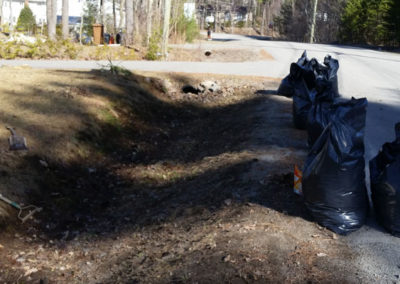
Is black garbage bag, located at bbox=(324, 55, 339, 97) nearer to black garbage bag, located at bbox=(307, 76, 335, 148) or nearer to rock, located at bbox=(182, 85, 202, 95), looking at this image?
black garbage bag, located at bbox=(307, 76, 335, 148)

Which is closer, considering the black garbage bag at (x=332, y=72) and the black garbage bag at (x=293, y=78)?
the black garbage bag at (x=293, y=78)

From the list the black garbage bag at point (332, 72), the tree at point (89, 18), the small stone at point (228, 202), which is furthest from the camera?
the tree at point (89, 18)

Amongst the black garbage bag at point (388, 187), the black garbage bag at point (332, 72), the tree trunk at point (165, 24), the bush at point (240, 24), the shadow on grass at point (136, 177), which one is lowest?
the shadow on grass at point (136, 177)

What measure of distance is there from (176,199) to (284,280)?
2494 mm

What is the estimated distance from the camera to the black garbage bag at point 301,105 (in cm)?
748

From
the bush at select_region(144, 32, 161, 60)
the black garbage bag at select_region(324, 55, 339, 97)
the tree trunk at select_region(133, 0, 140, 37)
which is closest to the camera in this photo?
the black garbage bag at select_region(324, 55, 339, 97)

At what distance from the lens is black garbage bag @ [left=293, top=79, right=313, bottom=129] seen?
748 centimetres

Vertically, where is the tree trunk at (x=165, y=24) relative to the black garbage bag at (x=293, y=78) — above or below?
above

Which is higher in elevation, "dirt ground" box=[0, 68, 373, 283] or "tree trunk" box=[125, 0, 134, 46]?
"tree trunk" box=[125, 0, 134, 46]

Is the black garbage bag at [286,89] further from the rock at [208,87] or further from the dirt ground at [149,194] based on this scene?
the rock at [208,87]

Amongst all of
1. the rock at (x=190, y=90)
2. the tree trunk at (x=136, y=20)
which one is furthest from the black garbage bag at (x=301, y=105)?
the tree trunk at (x=136, y=20)

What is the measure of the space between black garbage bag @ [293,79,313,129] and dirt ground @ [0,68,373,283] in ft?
0.81

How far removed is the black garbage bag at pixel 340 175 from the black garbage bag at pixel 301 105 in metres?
3.18

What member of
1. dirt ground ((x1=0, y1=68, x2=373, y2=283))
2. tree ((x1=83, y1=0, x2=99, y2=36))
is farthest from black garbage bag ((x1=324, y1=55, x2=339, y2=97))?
tree ((x1=83, y1=0, x2=99, y2=36))
